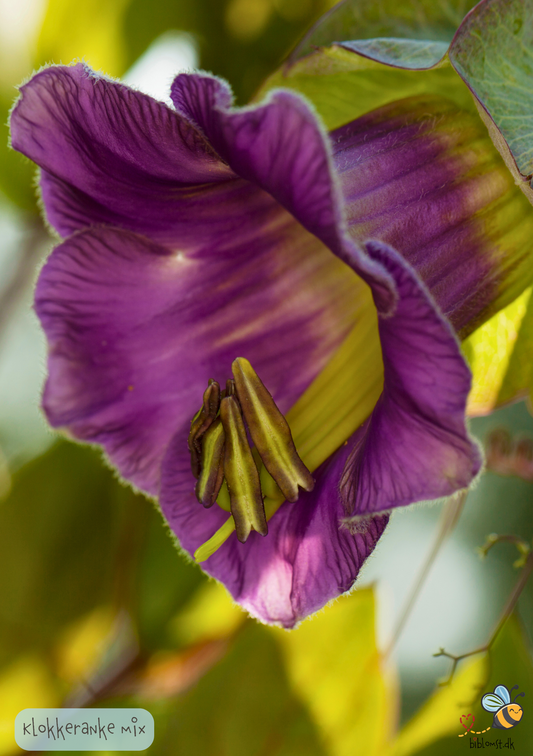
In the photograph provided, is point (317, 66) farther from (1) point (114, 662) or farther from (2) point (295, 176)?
(1) point (114, 662)

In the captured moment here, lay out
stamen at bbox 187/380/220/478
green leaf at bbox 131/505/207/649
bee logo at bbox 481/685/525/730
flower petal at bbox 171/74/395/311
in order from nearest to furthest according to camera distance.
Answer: flower petal at bbox 171/74/395/311
stamen at bbox 187/380/220/478
bee logo at bbox 481/685/525/730
green leaf at bbox 131/505/207/649

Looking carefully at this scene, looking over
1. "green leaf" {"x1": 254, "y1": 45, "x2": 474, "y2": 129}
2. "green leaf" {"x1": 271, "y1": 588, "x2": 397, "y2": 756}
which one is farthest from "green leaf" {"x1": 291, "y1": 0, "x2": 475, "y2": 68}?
"green leaf" {"x1": 271, "y1": 588, "x2": 397, "y2": 756}

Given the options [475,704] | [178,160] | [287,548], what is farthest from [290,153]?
[475,704]

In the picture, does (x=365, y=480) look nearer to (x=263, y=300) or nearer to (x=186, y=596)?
(x=263, y=300)

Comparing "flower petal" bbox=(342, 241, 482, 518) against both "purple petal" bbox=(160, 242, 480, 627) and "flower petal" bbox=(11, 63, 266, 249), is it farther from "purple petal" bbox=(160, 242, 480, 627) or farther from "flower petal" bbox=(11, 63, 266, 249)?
"flower petal" bbox=(11, 63, 266, 249)

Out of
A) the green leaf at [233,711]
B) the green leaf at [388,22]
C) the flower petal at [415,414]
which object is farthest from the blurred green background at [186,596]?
the flower petal at [415,414]

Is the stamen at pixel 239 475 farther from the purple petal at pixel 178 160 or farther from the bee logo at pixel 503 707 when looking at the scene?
the bee logo at pixel 503 707
